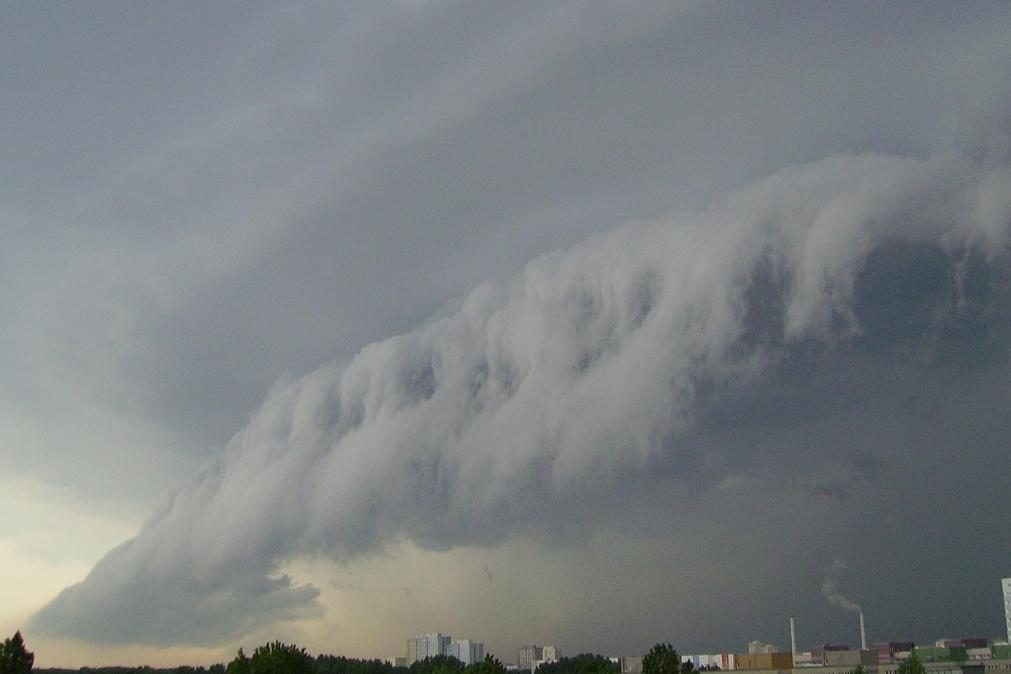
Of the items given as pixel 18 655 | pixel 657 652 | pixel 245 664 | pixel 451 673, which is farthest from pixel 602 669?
pixel 18 655

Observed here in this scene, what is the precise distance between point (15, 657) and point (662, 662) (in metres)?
86.6

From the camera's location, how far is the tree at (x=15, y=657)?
108438mm

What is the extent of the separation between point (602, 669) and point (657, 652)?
1396 cm

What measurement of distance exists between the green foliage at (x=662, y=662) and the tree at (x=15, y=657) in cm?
8233

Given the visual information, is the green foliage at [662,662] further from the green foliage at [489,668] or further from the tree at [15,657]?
the tree at [15,657]

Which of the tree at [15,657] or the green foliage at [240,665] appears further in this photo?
the green foliage at [240,665]

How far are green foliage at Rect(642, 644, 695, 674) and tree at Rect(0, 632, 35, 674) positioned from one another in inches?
3241

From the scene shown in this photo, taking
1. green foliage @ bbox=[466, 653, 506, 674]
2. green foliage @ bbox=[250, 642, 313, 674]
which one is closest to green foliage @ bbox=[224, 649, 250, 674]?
green foliage @ bbox=[250, 642, 313, 674]

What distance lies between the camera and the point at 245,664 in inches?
5556

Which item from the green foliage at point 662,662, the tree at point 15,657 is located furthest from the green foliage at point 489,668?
the tree at point 15,657

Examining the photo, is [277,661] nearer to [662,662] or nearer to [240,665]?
[240,665]

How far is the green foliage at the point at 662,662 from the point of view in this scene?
145m

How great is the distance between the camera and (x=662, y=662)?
146m

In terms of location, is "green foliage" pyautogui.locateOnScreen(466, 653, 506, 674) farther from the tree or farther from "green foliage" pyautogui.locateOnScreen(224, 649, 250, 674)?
the tree
